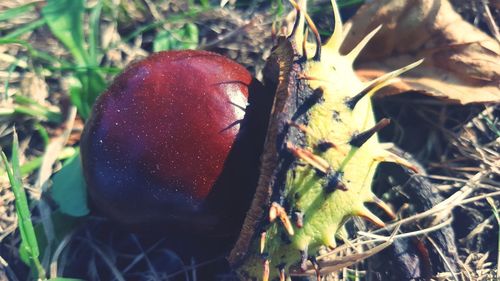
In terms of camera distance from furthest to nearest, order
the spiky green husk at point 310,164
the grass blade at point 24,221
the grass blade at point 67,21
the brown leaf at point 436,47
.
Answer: the grass blade at point 67,21 < the brown leaf at point 436,47 < the grass blade at point 24,221 < the spiky green husk at point 310,164

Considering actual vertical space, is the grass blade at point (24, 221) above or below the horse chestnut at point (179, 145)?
below

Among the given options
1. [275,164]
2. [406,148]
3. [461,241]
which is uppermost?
[275,164]

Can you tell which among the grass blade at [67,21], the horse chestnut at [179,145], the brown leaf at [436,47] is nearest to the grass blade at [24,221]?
the horse chestnut at [179,145]

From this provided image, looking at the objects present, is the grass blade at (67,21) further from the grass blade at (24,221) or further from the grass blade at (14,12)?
the grass blade at (24,221)

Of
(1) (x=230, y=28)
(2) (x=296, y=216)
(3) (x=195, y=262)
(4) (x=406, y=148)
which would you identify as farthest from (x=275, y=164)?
(1) (x=230, y=28)

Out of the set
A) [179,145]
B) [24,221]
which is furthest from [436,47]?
[24,221]

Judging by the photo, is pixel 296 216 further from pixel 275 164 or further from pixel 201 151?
pixel 201 151
